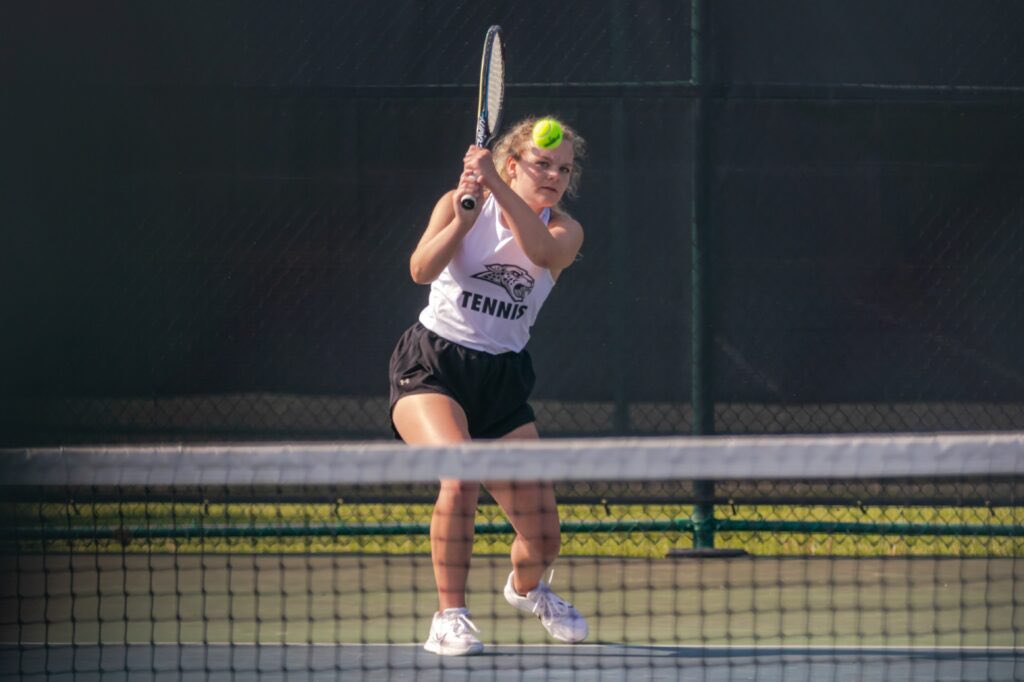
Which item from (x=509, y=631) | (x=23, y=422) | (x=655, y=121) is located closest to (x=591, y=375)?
(x=655, y=121)

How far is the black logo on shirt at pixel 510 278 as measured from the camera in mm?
3873

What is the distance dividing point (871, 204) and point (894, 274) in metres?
0.24

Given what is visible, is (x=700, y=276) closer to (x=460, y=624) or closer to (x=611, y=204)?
(x=611, y=204)

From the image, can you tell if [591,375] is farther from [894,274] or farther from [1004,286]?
[1004,286]

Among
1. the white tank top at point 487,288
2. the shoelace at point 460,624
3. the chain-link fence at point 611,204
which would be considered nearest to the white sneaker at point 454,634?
the shoelace at point 460,624

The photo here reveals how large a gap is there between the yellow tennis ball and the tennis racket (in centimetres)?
26

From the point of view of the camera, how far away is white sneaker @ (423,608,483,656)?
375 centimetres

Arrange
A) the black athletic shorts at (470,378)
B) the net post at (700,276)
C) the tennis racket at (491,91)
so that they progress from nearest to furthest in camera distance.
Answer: the black athletic shorts at (470,378)
the tennis racket at (491,91)
the net post at (700,276)

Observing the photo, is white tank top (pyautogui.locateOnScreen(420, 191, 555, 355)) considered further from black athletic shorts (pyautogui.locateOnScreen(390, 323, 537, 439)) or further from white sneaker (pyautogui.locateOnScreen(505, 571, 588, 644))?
white sneaker (pyautogui.locateOnScreen(505, 571, 588, 644))

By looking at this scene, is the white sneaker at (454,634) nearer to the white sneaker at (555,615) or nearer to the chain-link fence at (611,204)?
the white sneaker at (555,615)

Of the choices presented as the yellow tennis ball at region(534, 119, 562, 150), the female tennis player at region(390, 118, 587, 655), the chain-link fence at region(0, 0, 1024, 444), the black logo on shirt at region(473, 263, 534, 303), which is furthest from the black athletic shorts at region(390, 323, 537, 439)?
the chain-link fence at region(0, 0, 1024, 444)

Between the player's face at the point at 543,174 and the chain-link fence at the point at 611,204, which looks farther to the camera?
the chain-link fence at the point at 611,204

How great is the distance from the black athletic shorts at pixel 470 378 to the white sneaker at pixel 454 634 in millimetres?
454

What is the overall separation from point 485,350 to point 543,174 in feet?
1.51
